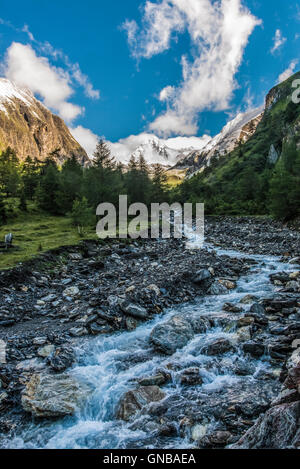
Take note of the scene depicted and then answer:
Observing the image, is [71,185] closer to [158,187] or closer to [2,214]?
[2,214]

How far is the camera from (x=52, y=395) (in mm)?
6004

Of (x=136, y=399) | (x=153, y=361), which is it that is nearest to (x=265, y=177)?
(x=153, y=361)

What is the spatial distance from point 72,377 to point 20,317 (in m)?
5.43

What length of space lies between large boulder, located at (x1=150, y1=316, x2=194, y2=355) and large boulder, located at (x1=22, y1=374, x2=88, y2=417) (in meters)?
2.74

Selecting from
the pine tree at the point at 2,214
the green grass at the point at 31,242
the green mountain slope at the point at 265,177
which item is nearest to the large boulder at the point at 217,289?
the green grass at the point at 31,242

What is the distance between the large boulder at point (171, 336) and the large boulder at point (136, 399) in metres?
1.77

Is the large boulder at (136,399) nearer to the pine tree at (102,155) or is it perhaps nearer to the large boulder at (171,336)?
the large boulder at (171,336)

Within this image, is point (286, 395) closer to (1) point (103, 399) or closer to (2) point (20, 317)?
(1) point (103, 399)

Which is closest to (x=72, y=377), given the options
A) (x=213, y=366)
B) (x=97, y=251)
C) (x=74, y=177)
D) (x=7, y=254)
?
(x=213, y=366)

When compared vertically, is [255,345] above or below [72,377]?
above

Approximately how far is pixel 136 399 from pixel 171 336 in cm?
278

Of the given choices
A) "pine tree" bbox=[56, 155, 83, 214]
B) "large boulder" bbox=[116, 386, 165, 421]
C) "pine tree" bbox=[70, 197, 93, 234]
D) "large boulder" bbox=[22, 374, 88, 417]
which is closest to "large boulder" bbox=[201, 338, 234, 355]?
A: "large boulder" bbox=[116, 386, 165, 421]

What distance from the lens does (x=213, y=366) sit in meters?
6.98

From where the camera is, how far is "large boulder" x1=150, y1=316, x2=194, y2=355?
318 inches
